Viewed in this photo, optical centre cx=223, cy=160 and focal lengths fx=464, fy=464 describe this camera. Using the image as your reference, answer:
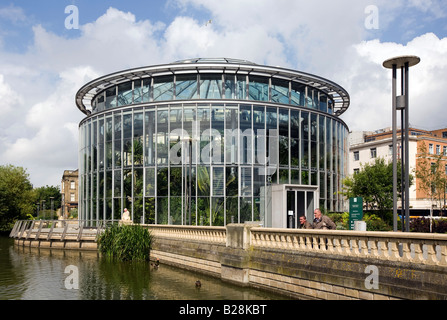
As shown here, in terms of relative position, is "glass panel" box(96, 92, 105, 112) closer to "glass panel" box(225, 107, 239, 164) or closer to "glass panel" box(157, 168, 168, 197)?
"glass panel" box(157, 168, 168, 197)

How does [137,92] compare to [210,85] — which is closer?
[210,85]

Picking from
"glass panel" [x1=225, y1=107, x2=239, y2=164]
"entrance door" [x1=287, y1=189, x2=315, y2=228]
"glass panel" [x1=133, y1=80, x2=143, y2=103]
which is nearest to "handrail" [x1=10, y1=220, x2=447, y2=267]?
"entrance door" [x1=287, y1=189, x2=315, y2=228]

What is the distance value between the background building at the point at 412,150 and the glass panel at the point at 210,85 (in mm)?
29653

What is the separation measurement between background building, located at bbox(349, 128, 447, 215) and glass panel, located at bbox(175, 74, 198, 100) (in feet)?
101

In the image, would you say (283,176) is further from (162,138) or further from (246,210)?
(162,138)

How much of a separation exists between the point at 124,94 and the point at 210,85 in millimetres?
7297

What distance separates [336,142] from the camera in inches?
1508

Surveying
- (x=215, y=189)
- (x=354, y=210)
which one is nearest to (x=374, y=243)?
(x=354, y=210)

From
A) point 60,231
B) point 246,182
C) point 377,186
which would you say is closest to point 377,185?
point 377,186

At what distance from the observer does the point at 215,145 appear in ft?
106

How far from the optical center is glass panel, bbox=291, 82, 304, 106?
35.3 meters

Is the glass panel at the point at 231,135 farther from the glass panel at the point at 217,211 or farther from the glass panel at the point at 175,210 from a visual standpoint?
the glass panel at the point at 175,210

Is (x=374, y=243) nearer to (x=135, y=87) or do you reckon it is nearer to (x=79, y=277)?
(x=79, y=277)

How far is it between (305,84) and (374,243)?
26463mm
